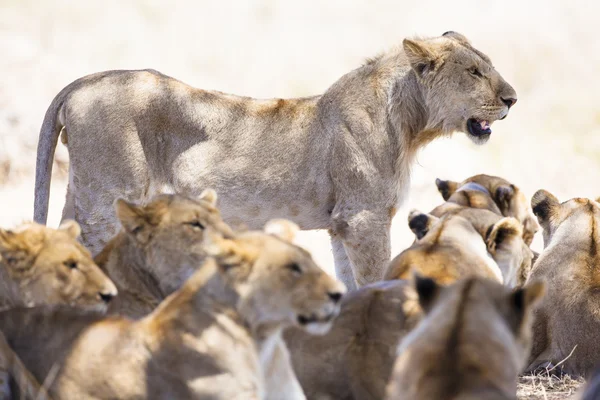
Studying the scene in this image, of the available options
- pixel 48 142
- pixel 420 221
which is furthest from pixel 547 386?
pixel 48 142

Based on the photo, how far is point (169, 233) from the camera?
563cm

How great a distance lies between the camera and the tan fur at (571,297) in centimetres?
709

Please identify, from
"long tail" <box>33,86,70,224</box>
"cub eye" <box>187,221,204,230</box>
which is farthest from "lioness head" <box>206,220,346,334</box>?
"long tail" <box>33,86,70,224</box>

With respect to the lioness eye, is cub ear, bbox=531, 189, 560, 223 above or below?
below

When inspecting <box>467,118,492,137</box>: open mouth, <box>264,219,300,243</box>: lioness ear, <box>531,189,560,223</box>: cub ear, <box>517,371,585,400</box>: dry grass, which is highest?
<box>467,118,492,137</box>: open mouth

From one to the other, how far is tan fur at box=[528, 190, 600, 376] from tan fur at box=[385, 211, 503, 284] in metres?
0.72

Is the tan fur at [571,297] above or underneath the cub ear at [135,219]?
underneath

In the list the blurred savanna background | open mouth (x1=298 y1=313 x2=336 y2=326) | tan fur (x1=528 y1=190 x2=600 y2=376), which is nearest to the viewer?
open mouth (x1=298 y1=313 x2=336 y2=326)

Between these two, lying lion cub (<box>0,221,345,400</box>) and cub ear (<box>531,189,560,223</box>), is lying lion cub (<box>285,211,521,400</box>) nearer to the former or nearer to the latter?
lying lion cub (<box>0,221,345,400</box>)

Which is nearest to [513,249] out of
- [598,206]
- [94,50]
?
[598,206]

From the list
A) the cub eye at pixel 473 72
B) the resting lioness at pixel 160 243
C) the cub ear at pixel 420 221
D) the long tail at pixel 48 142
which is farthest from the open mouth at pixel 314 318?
the long tail at pixel 48 142

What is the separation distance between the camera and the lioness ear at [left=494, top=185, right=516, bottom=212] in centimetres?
746

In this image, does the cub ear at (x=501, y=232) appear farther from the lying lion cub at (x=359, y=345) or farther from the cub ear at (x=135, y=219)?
the cub ear at (x=135, y=219)

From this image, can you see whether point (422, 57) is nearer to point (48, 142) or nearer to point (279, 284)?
point (48, 142)
